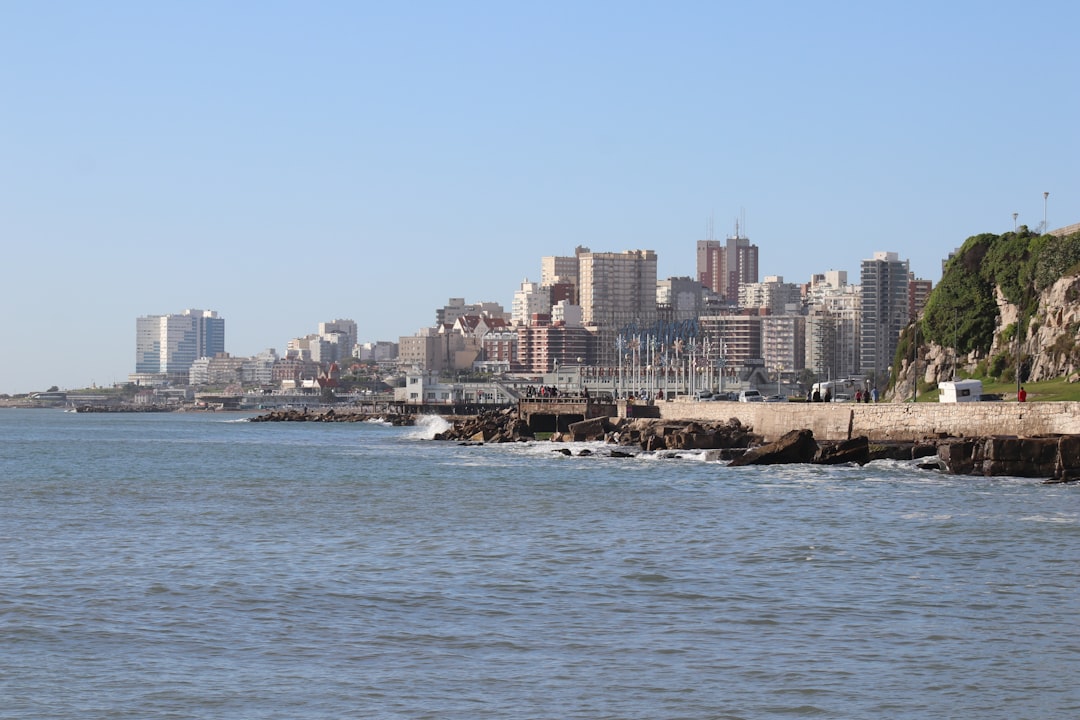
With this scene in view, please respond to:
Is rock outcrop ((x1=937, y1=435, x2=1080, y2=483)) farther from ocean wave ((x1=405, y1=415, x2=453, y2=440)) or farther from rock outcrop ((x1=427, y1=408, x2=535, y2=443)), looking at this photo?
ocean wave ((x1=405, y1=415, x2=453, y2=440))

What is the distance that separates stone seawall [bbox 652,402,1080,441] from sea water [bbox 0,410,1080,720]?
737 cm

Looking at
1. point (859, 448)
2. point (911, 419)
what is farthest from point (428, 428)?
point (859, 448)

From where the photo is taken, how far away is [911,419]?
167ft

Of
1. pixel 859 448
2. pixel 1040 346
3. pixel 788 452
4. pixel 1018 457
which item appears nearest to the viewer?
pixel 1018 457

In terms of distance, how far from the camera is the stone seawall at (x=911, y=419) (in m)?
43.5

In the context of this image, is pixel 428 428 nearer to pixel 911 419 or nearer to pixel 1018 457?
pixel 911 419

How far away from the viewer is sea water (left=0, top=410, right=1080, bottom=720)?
14219 millimetres

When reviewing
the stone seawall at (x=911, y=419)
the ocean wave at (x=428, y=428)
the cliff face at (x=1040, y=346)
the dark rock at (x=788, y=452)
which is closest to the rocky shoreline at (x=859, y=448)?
the dark rock at (x=788, y=452)

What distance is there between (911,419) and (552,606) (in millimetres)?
34169

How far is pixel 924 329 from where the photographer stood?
8712 cm

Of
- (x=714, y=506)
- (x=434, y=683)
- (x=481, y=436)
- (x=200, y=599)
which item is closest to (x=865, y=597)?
(x=434, y=683)

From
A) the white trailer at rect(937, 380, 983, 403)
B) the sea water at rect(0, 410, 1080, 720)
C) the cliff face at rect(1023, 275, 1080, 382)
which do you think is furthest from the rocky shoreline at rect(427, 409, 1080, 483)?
the cliff face at rect(1023, 275, 1080, 382)

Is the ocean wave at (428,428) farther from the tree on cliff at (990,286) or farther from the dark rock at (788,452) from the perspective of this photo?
the dark rock at (788,452)

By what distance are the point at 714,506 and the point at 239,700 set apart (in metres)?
20.7
